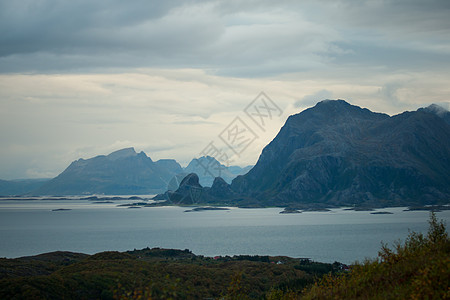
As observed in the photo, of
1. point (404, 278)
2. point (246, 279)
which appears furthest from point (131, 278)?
point (404, 278)

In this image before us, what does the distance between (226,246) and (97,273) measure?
9395cm

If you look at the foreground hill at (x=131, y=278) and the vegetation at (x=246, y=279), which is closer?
the vegetation at (x=246, y=279)

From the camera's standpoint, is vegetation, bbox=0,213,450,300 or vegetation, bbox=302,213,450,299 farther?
vegetation, bbox=0,213,450,300

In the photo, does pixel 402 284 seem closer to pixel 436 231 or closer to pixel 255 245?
pixel 436 231

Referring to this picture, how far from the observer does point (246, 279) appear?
6781cm

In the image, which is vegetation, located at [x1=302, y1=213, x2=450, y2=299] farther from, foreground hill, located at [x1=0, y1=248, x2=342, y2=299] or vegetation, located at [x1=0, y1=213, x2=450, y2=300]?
foreground hill, located at [x1=0, y1=248, x2=342, y2=299]

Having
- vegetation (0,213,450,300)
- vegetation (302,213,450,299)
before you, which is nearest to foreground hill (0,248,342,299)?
vegetation (0,213,450,300)

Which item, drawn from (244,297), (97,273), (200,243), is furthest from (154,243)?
(244,297)

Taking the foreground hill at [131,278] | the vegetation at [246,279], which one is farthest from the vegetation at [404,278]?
the foreground hill at [131,278]

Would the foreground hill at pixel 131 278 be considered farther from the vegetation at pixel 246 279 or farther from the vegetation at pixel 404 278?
the vegetation at pixel 404 278

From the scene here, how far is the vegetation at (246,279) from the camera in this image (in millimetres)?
20562

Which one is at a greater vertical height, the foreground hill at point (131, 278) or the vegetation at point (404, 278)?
the vegetation at point (404, 278)

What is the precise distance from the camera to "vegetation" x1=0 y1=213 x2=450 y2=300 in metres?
20.6

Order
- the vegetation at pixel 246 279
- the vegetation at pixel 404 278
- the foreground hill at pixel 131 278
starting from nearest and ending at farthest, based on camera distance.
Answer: the vegetation at pixel 404 278, the vegetation at pixel 246 279, the foreground hill at pixel 131 278
